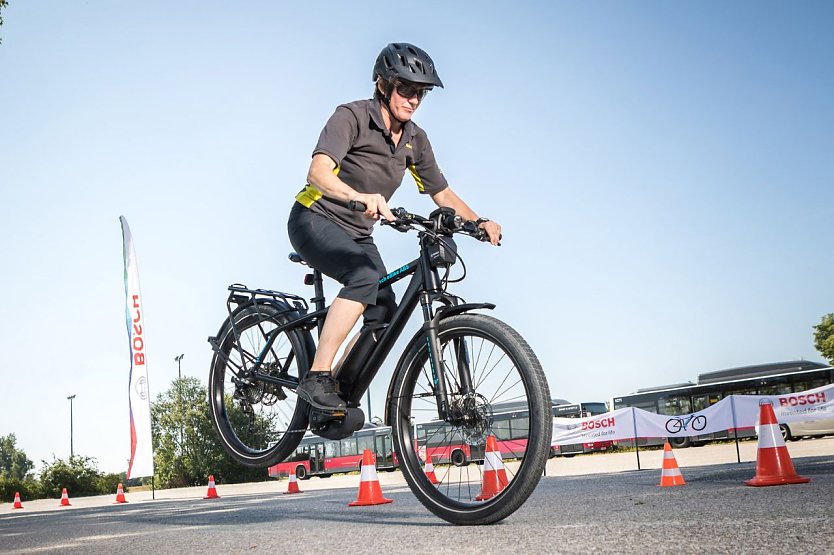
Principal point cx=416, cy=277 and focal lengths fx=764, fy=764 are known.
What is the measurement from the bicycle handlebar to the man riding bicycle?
123 mm

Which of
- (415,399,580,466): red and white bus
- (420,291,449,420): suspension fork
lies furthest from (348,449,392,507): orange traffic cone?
(420,291,449,420): suspension fork

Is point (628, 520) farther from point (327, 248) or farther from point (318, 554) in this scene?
point (327, 248)

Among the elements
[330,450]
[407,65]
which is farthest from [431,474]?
[330,450]

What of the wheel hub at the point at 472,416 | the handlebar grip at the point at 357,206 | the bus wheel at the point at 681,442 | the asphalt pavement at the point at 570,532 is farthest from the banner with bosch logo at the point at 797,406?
the handlebar grip at the point at 357,206

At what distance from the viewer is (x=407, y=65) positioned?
13.8 ft

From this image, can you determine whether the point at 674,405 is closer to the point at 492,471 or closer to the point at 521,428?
the point at 492,471

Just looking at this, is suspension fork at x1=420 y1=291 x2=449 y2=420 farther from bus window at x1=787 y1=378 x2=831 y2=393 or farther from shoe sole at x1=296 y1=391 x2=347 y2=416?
bus window at x1=787 y1=378 x2=831 y2=393

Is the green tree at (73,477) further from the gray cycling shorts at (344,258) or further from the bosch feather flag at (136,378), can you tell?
the gray cycling shorts at (344,258)

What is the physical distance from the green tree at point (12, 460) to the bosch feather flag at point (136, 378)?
5292 inches

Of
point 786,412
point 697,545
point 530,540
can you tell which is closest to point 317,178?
point 530,540

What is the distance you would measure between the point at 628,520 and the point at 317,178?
2711 mm

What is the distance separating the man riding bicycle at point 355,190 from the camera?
13.9ft

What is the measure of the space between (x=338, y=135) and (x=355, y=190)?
12.6 inches

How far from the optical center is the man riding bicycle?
13.9 feet
